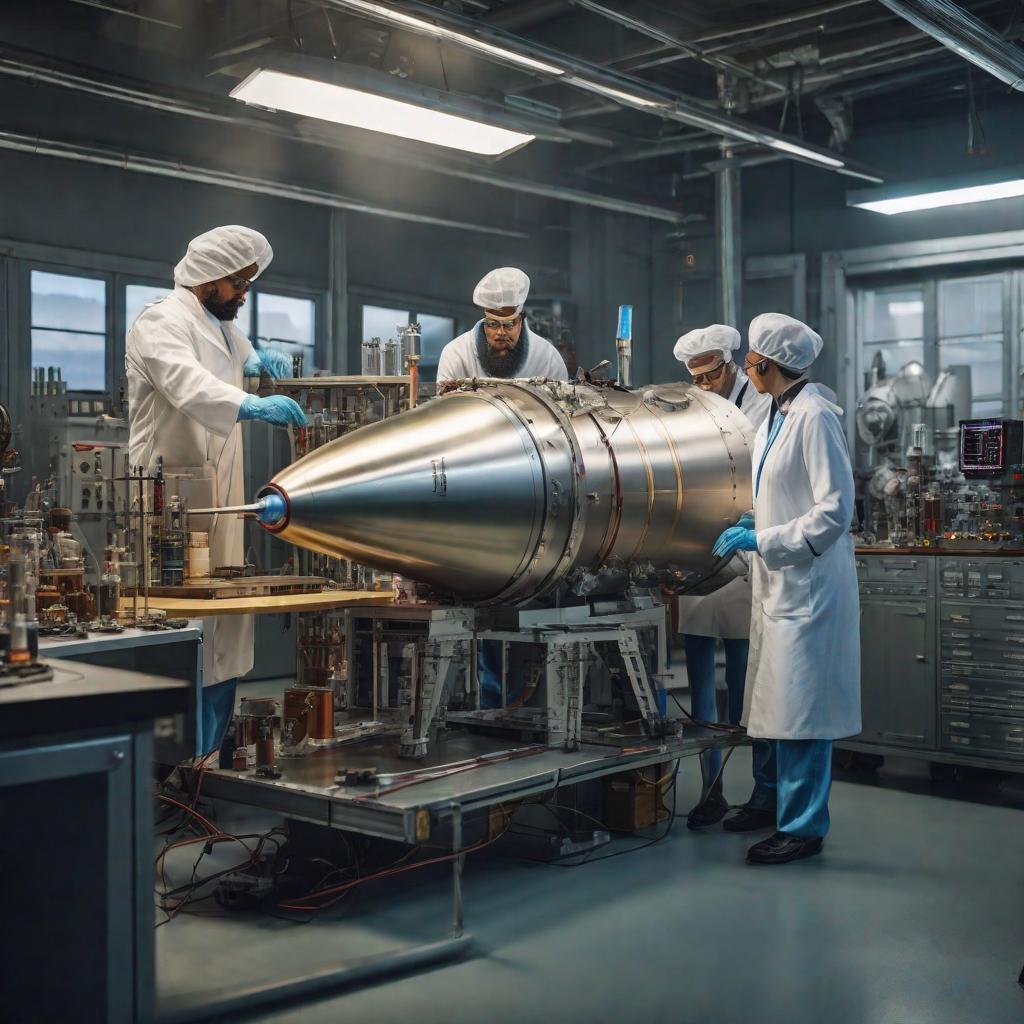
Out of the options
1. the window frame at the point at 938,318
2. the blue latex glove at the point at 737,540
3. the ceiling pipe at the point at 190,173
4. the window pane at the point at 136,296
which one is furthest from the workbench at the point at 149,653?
the window frame at the point at 938,318

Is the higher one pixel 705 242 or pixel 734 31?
pixel 734 31

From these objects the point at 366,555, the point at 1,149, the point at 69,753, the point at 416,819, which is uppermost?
the point at 1,149

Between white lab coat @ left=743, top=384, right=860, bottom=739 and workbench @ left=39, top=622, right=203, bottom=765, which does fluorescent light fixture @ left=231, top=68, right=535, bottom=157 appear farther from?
workbench @ left=39, top=622, right=203, bottom=765

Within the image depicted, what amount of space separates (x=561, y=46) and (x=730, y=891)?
4.66 metres

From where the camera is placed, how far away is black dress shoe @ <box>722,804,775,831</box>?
359cm

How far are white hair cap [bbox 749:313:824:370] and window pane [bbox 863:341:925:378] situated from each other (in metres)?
4.49

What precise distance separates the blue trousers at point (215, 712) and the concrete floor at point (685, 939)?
0.56 metres

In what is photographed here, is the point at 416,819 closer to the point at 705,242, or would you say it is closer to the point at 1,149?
the point at 1,149

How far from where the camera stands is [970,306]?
7410mm

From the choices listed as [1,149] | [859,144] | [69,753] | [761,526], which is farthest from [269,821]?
[859,144]

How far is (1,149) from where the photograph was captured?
5660 millimetres

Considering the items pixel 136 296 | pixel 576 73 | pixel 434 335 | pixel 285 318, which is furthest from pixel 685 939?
pixel 434 335

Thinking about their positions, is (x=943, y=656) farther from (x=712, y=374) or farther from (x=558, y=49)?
(x=558, y=49)

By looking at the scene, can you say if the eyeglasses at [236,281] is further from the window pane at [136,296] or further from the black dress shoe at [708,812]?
the window pane at [136,296]
